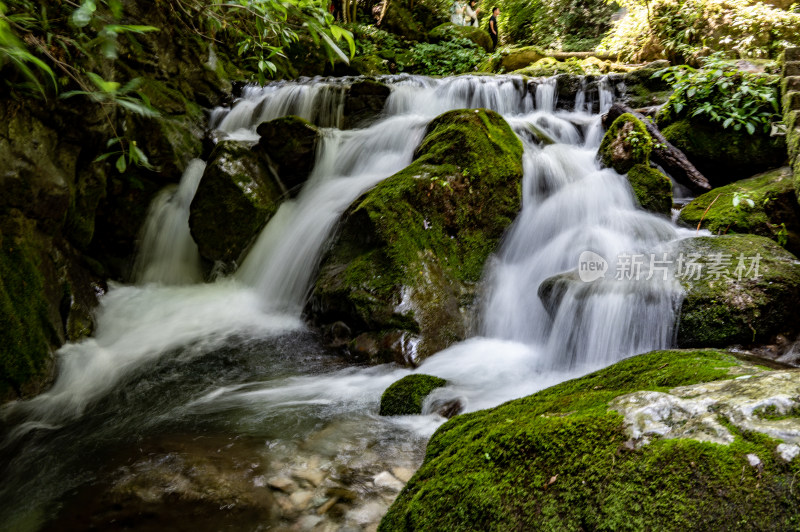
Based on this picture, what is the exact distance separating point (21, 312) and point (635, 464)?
190 inches

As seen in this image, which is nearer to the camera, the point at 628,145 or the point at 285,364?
the point at 285,364

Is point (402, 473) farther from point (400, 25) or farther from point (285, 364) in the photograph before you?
point (400, 25)

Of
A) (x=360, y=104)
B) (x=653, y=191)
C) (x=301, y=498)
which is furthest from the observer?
(x=360, y=104)

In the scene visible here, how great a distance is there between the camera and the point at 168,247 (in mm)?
6609

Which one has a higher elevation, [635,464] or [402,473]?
[635,464]

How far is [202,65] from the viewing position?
8.88m

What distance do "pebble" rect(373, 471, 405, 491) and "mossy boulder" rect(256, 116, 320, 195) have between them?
205 inches

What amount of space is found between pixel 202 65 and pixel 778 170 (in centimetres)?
989

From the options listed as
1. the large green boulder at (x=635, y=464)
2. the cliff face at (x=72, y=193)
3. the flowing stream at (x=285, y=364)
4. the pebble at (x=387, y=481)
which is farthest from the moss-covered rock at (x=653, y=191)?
the cliff face at (x=72, y=193)

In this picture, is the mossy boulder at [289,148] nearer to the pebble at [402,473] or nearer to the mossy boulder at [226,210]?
the mossy boulder at [226,210]

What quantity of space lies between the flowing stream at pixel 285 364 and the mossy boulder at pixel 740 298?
0.58ft

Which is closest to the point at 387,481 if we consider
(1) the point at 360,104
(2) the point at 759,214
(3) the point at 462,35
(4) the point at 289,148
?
(2) the point at 759,214

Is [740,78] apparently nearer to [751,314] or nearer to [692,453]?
[751,314]

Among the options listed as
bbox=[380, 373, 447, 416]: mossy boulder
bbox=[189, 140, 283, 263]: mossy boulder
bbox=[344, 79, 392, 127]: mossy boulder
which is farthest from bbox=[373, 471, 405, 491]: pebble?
bbox=[344, 79, 392, 127]: mossy boulder
